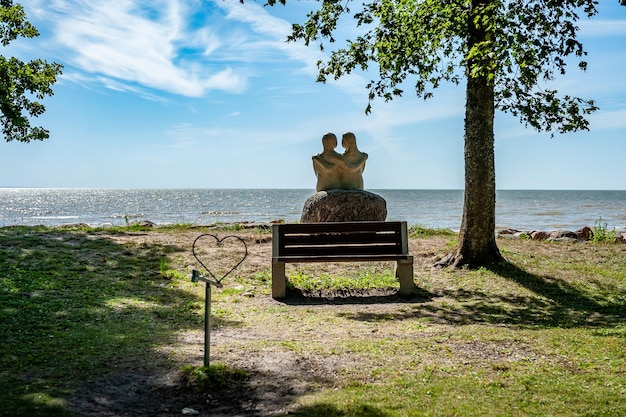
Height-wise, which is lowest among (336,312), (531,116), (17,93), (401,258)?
(336,312)

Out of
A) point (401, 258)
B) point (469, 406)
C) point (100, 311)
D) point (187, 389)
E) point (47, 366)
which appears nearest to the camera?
point (469, 406)

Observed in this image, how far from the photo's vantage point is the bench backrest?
880 cm

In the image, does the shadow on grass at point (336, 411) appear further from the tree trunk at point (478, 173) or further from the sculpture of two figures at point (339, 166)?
the sculpture of two figures at point (339, 166)

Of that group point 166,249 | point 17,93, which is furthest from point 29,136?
point 166,249

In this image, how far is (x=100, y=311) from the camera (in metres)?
7.05

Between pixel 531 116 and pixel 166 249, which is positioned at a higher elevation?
pixel 531 116

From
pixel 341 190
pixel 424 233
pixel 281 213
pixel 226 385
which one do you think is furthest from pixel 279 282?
pixel 281 213

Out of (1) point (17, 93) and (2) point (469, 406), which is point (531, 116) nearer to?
(2) point (469, 406)

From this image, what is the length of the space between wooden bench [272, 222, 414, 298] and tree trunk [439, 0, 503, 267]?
2.02 m

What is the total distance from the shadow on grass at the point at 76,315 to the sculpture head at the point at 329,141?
4.11m

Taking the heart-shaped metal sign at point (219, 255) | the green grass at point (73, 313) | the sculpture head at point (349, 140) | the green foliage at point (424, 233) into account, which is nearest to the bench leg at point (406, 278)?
the heart-shaped metal sign at point (219, 255)

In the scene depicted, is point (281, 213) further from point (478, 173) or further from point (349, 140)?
point (478, 173)

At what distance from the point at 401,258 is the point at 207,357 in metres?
4.76

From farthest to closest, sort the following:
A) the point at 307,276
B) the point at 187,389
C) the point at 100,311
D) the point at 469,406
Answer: the point at 307,276, the point at 100,311, the point at 187,389, the point at 469,406
